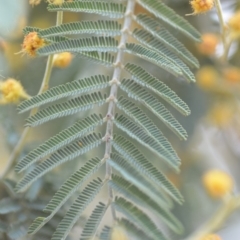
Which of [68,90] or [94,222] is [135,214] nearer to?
[94,222]

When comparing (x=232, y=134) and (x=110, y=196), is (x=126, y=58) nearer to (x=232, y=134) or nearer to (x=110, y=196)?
(x=110, y=196)

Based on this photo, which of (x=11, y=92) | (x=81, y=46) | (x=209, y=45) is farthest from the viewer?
(x=209, y=45)

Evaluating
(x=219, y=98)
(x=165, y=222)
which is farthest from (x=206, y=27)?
(x=165, y=222)

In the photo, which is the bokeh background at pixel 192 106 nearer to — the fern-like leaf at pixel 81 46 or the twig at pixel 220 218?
the twig at pixel 220 218

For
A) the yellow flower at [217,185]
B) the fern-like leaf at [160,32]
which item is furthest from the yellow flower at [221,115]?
the fern-like leaf at [160,32]

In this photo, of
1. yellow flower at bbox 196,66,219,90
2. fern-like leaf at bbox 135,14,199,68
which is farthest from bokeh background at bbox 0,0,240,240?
fern-like leaf at bbox 135,14,199,68

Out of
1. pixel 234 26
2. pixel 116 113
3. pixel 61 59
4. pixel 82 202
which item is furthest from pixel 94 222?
pixel 234 26
